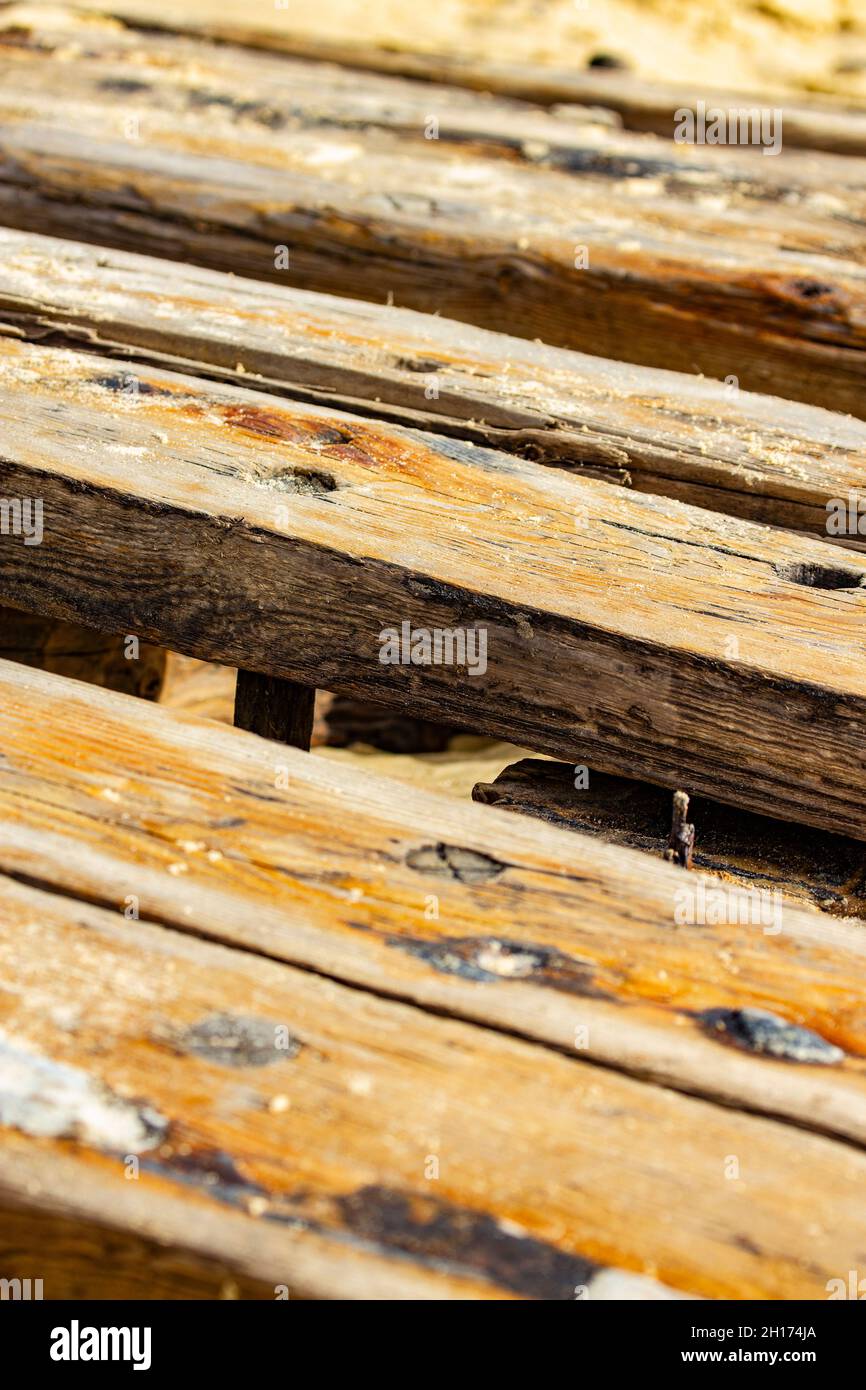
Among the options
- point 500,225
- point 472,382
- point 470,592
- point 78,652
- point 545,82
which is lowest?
point 470,592

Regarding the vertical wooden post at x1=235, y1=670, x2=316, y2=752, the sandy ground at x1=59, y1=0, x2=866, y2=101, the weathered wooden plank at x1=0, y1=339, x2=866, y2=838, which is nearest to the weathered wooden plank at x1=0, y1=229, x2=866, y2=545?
the weathered wooden plank at x1=0, y1=339, x2=866, y2=838

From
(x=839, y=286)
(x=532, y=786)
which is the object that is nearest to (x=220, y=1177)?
(x=532, y=786)

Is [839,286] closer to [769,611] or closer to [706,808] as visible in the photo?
[769,611]

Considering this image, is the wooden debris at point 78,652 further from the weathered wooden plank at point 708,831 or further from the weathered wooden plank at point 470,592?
the weathered wooden plank at point 708,831

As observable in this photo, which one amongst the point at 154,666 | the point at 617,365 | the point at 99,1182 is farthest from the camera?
the point at 154,666

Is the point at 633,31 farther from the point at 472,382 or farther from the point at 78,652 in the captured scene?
the point at 78,652

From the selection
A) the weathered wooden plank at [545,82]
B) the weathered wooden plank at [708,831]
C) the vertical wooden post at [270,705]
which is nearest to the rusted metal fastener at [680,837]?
the weathered wooden plank at [708,831]

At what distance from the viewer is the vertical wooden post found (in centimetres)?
232

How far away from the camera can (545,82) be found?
4684 mm

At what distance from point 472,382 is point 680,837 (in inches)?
43.5

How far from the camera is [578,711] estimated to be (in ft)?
6.64

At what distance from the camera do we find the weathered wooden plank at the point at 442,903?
1.51m

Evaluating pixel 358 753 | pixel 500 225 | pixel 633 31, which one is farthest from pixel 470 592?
pixel 633 31
